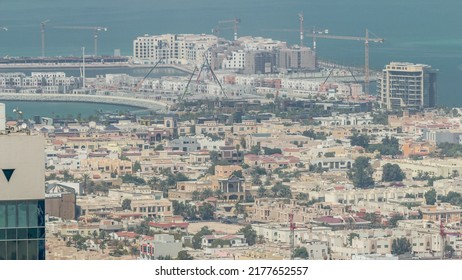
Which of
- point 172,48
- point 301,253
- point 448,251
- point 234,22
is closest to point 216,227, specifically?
point 448,251

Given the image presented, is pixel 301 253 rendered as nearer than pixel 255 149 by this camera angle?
Yes

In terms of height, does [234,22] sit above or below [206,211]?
above

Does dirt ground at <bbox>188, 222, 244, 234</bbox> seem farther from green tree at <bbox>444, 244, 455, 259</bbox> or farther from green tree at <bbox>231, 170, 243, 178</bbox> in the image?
green tree at <bbox>231, 170, 243, 178</bbox>

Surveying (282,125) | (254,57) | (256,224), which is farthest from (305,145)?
(254,57)

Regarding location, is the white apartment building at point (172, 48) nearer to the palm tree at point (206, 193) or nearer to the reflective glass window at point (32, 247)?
the palm tree at point (206, 193)

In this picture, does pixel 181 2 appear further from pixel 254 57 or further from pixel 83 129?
pixel 83 129

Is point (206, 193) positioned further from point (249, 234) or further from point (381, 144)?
point (381, 144)
